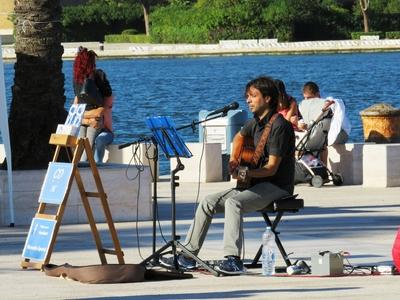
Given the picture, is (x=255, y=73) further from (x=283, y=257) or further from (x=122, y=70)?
(x=283, y=257)

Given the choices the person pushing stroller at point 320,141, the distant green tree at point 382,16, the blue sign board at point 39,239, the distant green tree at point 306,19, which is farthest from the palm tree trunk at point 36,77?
the distant green tree at point 382,16

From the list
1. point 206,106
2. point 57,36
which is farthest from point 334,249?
point 206,106

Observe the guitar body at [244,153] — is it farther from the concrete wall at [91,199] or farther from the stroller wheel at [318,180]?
the stroller wheel at [318,180]

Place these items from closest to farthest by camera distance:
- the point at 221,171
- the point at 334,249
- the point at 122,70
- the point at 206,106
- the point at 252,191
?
1. the point at 252,191
2. the point at 334,249
3. the point at 221,171
4. the point at 206,106
5. the point at 122,70

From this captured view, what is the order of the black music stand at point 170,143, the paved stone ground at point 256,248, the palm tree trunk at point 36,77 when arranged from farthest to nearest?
the palm tree trunk at point 36,77, the black music stand at point 170,143, the paved stone ground at point 256,248

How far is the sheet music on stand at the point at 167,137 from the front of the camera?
12.3 m

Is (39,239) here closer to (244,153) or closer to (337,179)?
(244,153)

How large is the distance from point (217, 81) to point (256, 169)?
86202mm

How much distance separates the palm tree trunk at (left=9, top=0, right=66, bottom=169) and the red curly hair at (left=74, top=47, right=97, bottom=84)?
4.23ft

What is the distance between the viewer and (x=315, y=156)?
21141mm

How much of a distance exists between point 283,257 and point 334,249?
1439mm

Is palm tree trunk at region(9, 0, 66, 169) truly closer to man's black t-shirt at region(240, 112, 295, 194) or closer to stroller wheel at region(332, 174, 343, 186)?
man's black t-shirt at region(240, 112, 295, 194)

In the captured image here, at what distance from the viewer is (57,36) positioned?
17.4 metres

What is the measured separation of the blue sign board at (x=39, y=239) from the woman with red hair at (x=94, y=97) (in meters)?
5.31
